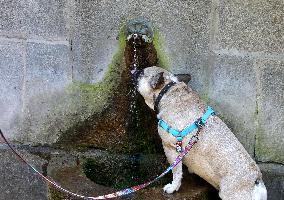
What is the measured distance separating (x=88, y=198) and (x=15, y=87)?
5.32 ft

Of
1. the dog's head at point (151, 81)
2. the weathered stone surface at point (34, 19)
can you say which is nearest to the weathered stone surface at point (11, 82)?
the weathered stone surface at point (34, 19)

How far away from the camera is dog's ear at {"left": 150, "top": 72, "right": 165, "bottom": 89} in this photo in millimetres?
6012

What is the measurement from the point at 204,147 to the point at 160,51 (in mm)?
1244

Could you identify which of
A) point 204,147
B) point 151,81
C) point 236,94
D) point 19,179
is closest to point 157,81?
point 151,81

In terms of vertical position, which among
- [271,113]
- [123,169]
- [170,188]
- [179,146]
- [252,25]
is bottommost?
[123,169]

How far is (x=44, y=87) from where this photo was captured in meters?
6.70

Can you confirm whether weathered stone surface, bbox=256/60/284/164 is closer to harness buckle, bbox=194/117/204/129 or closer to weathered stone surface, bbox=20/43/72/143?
harness buckle, bbox=194/117/204/129

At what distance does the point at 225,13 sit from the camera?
6.41m

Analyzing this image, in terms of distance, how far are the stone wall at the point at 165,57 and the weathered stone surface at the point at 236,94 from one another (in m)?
0.01

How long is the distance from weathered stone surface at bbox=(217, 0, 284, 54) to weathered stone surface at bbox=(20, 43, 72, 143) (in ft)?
5.37

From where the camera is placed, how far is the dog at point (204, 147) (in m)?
5.76

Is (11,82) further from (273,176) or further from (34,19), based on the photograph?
(273,176)

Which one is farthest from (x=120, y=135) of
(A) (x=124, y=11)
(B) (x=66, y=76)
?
(A) (x=124, y=11)

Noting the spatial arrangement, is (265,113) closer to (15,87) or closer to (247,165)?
(247,165)
